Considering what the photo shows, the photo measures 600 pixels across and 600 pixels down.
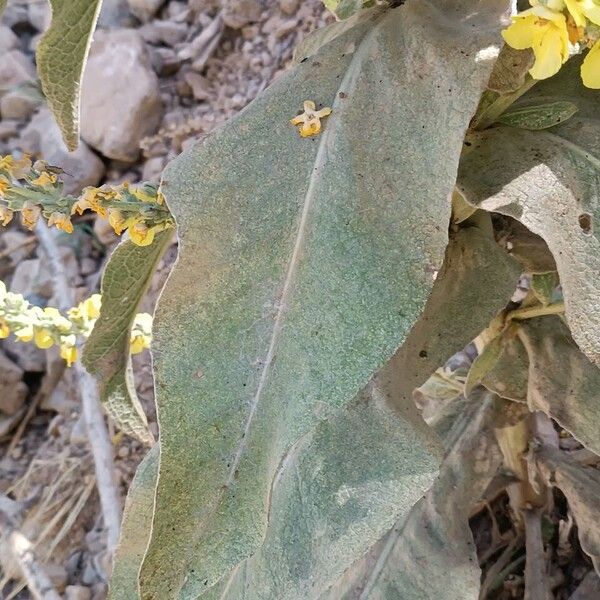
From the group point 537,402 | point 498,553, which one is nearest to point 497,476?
point 498,553

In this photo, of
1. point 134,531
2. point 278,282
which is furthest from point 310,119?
point 134,531

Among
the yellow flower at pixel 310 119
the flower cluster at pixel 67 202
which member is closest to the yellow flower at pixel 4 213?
the flower cluster at pixel 67 202

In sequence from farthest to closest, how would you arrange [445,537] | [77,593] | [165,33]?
[165,33]
[77,593]
[445,537]

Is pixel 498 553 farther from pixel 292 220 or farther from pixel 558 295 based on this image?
pixel 292 220

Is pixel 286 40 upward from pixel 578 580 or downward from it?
upward

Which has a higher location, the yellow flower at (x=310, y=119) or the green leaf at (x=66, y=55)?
the green leaf at (x=66, y=55)

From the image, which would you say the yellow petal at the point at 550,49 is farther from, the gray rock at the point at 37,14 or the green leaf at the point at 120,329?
the gray rock at the point at 37,14

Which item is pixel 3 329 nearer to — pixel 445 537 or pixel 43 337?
pixel 43 337
